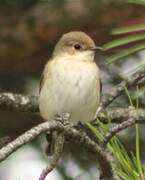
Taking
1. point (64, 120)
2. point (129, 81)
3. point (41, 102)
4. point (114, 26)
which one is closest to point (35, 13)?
point (114, 26)

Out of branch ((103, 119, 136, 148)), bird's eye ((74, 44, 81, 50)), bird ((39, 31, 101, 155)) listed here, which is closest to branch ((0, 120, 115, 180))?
branch ((103, 119, 136, 148))

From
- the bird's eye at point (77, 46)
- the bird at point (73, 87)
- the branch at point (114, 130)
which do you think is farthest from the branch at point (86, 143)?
the bird's eye at point (77, 46)

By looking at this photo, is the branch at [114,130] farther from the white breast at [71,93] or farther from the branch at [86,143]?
the white breast at [71,93]

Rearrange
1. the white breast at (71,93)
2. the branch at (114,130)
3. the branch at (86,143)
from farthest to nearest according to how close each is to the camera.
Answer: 1. the white breast at (71,93)
2. the branch at (114,130)
3. the branch at (86,143)

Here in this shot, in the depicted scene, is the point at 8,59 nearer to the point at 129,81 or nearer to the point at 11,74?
the point at 11,74

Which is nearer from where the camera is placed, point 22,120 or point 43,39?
point 22,120

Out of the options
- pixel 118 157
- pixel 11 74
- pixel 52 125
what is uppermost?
pixel 52 125

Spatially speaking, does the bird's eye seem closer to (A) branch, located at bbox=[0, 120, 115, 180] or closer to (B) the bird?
(B) the bird
